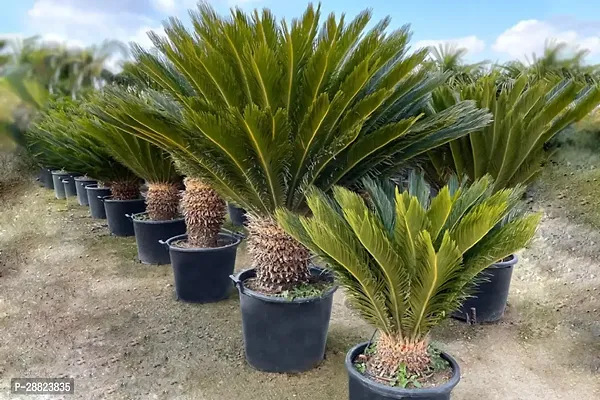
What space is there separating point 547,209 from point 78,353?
21.4ft

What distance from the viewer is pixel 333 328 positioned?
4148 mm

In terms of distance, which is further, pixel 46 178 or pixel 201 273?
pixel 46 178

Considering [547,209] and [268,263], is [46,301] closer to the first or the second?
[268,263]

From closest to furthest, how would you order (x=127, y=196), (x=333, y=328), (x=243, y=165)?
(x=243, y=165) → (x=333, y=328) → (x=127, y=196)

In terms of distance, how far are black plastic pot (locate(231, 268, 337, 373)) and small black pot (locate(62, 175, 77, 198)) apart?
930 centimetres

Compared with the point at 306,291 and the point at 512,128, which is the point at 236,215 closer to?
the point at 306,291

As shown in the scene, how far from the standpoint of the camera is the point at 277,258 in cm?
342

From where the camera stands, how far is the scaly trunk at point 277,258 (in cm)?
343

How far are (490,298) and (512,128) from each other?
146cm

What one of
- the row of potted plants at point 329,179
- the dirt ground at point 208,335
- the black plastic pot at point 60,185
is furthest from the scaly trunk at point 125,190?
the black plastic pot at point 60,185

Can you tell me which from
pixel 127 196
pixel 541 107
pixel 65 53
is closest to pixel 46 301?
pixel 127 196

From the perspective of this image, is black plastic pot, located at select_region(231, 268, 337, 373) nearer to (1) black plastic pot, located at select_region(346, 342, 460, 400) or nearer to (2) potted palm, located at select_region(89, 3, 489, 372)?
(2) potted palm, located at select_region(89, 3, 489, 372)

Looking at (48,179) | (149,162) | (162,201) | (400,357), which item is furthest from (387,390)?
(48,179)

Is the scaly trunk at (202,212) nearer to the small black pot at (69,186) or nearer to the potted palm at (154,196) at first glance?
the potted palm at (154,196)
